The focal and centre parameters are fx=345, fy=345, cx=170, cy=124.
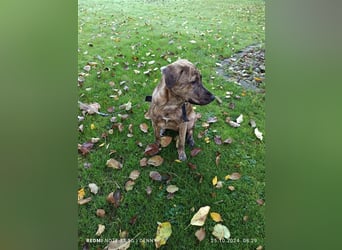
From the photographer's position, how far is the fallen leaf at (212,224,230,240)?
2.53 metres

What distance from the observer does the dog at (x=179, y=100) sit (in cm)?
248

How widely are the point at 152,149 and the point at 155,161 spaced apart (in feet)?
0.32

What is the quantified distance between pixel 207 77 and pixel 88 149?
1062mm

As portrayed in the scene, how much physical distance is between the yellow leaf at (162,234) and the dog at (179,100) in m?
0.51

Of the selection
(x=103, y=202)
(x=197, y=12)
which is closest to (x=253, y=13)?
(x=197, y=12)

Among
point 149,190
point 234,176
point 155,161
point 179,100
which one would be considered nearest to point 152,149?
point 155,161

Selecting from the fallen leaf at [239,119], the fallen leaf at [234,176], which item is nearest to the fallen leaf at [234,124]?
the fallen leaf at [239,119]

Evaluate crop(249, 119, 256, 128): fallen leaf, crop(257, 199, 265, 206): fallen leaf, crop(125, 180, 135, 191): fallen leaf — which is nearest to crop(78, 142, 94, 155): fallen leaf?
crop(125, 180, 135, 191): fallen leaf
